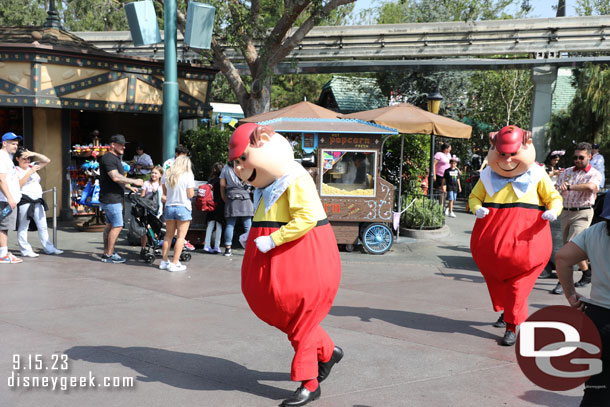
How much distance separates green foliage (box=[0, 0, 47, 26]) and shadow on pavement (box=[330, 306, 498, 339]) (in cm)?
2785

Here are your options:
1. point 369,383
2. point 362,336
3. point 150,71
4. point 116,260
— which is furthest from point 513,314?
point 150,71

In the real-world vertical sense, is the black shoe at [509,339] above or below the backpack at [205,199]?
below

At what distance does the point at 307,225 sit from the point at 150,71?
10.6 m

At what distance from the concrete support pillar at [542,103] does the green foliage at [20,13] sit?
72.7 feet

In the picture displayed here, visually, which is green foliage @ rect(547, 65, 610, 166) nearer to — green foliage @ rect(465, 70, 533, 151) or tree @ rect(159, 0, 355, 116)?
green foliage @ rect(465, 70, 533, 151)

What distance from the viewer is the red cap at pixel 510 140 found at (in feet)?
19.2

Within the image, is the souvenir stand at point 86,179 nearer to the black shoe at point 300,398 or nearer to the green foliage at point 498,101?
the black shoe at point 300,398

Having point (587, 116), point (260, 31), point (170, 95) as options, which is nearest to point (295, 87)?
point (587, 116)

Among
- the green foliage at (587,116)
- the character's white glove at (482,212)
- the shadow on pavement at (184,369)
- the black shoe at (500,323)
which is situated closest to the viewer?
the shadow on pavement at (184,369)

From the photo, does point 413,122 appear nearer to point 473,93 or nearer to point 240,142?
point 240,142

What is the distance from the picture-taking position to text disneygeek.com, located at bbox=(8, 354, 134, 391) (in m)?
4.48

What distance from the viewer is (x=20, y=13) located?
3022 centimetres

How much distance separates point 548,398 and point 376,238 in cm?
646

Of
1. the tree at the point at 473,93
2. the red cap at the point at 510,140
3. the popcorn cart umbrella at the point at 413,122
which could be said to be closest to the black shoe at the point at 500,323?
the red cap at the point at 510,140
